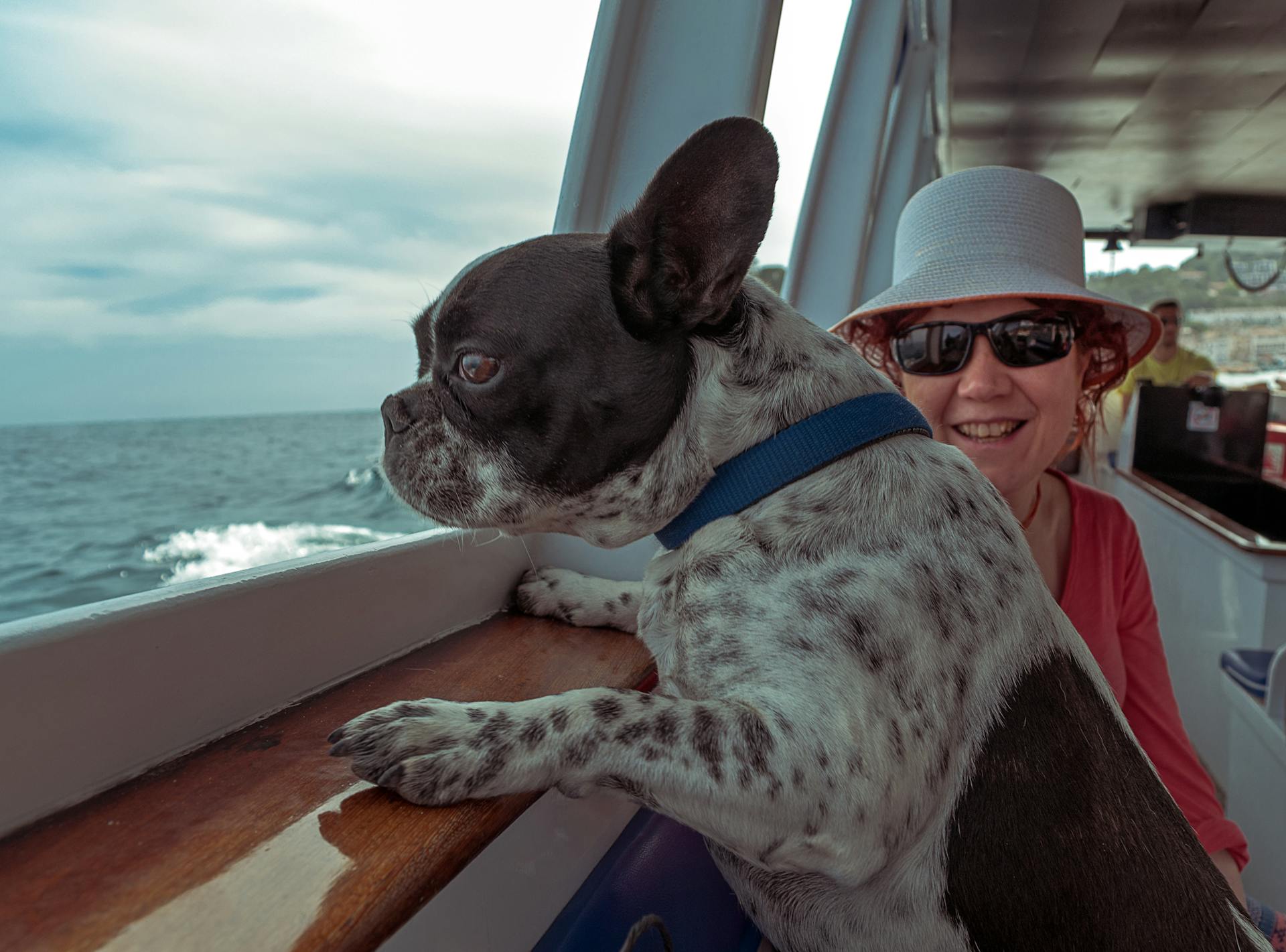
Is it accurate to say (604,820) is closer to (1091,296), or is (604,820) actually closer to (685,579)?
(685,579)

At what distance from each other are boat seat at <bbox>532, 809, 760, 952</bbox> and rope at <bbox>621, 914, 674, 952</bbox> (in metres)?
0.06

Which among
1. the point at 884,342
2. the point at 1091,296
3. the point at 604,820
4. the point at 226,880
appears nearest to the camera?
the point at 226,880

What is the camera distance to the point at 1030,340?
1.60m

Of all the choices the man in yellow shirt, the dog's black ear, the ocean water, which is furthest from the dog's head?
the man in yellow shirt

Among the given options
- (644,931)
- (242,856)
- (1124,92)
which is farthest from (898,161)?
(242,856)

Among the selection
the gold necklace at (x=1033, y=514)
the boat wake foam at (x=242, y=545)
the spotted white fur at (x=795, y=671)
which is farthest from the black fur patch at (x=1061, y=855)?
the boat wake foam at (x=242, y=545)

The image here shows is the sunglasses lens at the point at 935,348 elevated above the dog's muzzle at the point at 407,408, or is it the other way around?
the sunglasses lens at the point at 935,348

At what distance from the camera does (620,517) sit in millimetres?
1129

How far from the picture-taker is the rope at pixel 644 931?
0.98m

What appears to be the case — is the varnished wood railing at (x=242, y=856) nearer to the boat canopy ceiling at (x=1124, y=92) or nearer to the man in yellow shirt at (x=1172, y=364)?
the boat canopy ceiling at (x=1124, y=92)

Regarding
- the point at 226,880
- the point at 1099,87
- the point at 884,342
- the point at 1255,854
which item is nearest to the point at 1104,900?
the point at 226,880

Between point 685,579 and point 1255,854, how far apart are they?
8.66 ft

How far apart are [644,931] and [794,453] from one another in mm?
661

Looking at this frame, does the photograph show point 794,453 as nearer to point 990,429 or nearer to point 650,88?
point 990,429
